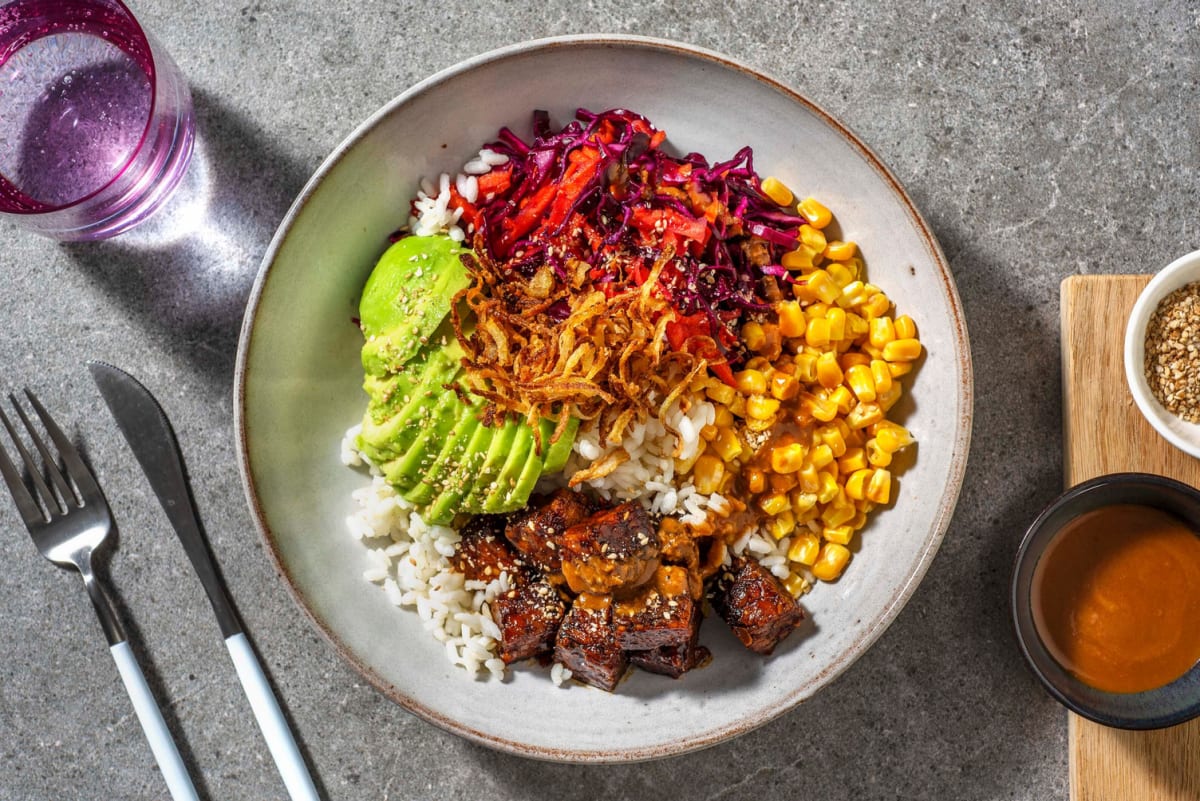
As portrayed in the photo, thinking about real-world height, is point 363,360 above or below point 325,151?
below

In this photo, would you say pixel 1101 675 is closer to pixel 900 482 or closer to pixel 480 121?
pixel 900 482

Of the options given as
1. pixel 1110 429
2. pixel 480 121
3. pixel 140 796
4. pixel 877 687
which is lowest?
pixel 140 796

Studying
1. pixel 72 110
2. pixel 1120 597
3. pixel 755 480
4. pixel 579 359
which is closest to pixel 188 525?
pixel 72 110

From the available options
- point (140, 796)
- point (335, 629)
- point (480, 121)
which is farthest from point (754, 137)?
point (140, 796)

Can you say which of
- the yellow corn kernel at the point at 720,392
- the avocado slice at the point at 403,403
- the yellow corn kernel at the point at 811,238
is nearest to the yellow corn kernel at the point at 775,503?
Answer: the yellow corn kernel at the point at 720,392

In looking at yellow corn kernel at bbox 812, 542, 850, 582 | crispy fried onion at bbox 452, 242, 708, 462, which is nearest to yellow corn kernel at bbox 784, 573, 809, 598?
yellow corn kernel at bbox 812, 542, 850, 582

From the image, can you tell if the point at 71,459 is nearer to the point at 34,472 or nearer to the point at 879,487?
the point at 34,472
